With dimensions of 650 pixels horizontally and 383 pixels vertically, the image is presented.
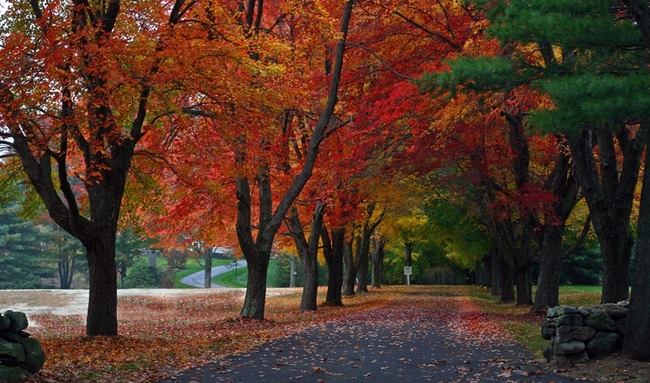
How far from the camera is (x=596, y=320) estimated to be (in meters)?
11.4

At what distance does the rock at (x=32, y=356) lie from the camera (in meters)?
8.97

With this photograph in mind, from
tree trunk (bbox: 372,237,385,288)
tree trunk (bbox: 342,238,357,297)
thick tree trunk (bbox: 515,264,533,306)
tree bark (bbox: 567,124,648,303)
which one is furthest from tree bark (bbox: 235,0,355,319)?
tree trunk (bbox: 372,237,385,288)

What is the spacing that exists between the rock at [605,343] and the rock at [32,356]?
834 centimetres

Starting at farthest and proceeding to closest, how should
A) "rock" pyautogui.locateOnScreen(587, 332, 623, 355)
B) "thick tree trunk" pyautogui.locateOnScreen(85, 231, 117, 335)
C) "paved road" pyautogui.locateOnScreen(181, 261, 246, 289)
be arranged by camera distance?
"paved road" pyautogui.locateOnScreen(181, 261, 246, 289)
"thick tree trunk" pyautogui.locateOnScreen(85, 231, 117, 335)
"rock" pyautogui.locateOnScreen(587, 332, 623, 355)

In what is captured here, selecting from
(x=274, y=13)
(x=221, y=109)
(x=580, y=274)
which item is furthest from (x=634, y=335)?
(x=580, y=274)

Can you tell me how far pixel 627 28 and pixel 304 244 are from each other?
18611 mm

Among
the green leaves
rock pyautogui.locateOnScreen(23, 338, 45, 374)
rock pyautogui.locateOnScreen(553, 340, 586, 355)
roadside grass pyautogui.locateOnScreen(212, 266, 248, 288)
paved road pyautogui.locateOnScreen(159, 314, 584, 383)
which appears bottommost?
roadside grass pyautogui.locateOnScreen(212, 266, 248, 288)

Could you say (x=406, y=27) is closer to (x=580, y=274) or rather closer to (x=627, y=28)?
(x=627, y=28)

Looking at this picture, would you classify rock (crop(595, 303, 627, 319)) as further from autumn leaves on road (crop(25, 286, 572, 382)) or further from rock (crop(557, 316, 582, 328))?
autumn leaves on road (crop(25, 286, 572, 382))

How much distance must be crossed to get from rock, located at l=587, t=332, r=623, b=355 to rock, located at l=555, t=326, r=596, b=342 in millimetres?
97

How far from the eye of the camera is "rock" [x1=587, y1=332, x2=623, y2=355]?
11.2 metres

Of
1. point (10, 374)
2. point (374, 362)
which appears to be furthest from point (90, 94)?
point (374, 362)

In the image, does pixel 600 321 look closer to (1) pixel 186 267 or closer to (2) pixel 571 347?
(2) pixel 571 347

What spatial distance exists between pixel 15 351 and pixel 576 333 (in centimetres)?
843
